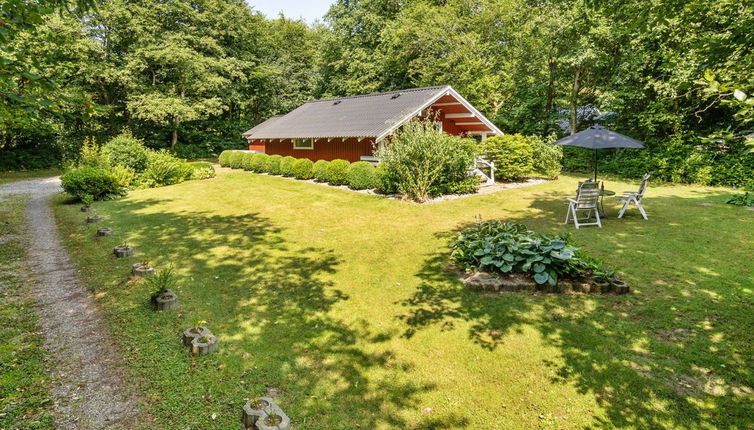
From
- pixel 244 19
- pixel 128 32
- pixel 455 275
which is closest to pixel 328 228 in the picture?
pixel 455 275

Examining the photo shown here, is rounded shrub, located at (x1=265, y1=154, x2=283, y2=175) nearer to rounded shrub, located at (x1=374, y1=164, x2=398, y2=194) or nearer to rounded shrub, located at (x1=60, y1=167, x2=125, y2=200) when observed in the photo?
rounded shrub, located at (x1=374, y1=164, x2=398, y2=194)

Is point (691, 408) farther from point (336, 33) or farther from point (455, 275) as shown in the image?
point (336, 33)

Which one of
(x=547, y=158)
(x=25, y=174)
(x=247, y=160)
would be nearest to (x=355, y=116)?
(x=247, y=160)

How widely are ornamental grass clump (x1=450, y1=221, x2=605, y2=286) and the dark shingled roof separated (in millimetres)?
11141

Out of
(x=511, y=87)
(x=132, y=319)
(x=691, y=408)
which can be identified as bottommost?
(x=691, y=408)

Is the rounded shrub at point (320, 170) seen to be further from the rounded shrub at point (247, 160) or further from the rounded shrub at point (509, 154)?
the rounded shrub at point (509, 154)

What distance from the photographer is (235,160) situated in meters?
25.6

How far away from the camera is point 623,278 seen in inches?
257

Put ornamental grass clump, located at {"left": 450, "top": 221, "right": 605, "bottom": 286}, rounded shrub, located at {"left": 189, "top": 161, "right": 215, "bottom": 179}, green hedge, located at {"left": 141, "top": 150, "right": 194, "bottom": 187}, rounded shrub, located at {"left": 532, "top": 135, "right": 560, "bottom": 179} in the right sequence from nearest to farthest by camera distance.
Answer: ornamental grass clump, located at {"left": 450, "top": 221, "right": 605, "bottom": 286} < green hedge, located at {"left": 141, "top": 150, "right": 194, "bottom": 187} < rounded shrub, located at {"left": 532, "top": 135, "right": 560, "bottom": 179} < rounded shrub, located at {"left": 189, "top": 161, "right": 215, "bottom": 179}

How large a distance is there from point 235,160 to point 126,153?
8.60 m

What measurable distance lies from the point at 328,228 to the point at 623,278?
7.08 meters

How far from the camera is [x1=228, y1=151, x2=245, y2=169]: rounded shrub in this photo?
25.3 meters

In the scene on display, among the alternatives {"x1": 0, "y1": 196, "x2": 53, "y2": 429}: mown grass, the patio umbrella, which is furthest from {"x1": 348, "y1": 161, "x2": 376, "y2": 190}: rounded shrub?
{"x1": 0, "y1": 196, "x2": 53, "y2": 429}: mown grass

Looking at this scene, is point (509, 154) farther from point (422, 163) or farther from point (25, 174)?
point (25, 174)
